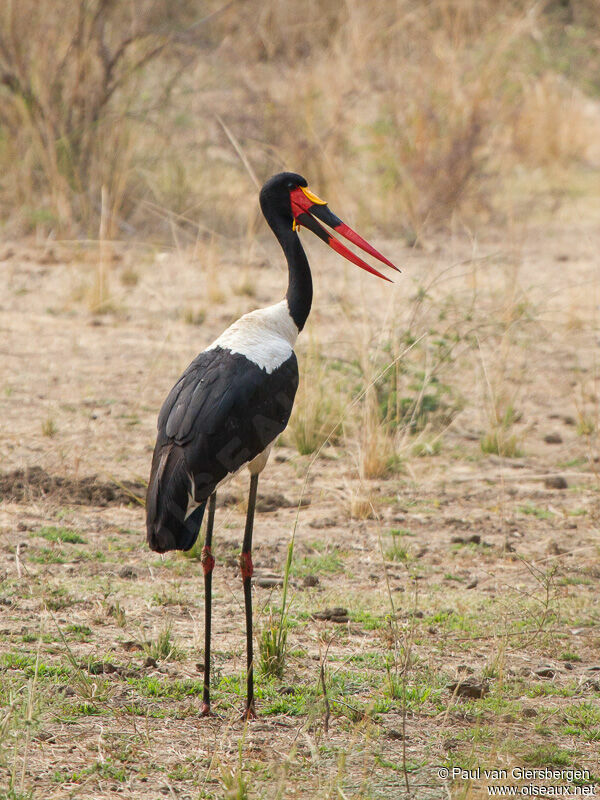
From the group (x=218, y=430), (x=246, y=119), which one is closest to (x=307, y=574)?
(x=218, y=430)

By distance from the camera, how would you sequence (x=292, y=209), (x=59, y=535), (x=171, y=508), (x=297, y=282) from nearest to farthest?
(x=171, y=508), (x=297, y=282), (x=292, y=209), (x=59, y=535)

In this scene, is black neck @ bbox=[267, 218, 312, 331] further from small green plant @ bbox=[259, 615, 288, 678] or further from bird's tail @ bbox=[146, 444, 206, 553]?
small green plant @ bbox=[259, 615, 288, 678]

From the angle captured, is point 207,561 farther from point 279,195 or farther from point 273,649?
point 279,195

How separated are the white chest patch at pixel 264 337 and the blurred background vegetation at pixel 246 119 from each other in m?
3.80

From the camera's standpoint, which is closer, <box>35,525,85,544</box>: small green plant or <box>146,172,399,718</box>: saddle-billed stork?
<box>146,172,399,718</box>: saddle-billed stork

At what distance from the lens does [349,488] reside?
4602 mm

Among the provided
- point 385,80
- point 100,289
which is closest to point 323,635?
point 100,289

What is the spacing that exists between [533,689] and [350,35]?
22.6ft

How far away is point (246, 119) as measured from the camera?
8.70 metres

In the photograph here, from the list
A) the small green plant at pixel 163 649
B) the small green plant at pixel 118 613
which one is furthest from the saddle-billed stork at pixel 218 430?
the small green plant at pixel 118 613

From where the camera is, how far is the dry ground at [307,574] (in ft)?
9.08

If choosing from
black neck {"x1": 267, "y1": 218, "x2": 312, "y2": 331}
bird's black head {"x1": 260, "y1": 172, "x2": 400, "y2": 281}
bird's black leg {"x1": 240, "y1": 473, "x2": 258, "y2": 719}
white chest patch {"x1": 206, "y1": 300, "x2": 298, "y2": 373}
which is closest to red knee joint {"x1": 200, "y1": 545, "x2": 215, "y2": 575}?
bird's black leg {"x1": 240, "y1": 473, "x2": 258, "y2": 719}

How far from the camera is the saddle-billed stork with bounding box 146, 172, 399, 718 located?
2955 mm

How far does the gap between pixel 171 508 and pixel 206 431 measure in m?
0.22
